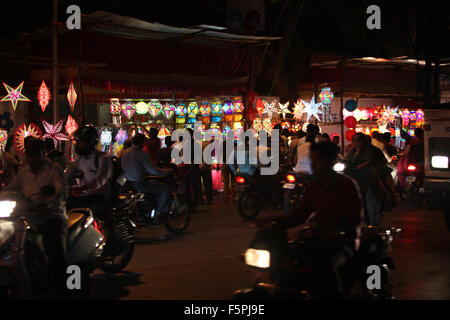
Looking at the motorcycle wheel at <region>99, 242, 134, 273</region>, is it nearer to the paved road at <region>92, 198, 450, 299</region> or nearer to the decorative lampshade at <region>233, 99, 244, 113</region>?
the paved road at <region>92, 198, 450, 299</region>

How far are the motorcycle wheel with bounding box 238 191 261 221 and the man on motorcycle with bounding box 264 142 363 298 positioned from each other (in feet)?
24.9

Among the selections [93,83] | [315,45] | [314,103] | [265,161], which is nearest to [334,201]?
[265,161]

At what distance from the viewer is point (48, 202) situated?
605 cm

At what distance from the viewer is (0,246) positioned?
531 centimetres

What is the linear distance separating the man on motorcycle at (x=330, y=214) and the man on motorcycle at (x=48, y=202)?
2.27 meters

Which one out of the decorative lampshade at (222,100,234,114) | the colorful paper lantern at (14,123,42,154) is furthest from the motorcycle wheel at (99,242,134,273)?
the decorative lampshade at (222,100,234,114)

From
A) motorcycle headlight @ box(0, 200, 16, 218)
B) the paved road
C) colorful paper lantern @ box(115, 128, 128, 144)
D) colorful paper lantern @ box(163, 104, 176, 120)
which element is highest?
colorful paper lantern @ box(163, 104, 176, 120)

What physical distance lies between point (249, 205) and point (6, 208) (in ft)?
25.9

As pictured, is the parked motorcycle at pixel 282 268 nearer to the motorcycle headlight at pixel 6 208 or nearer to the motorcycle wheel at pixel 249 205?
the motorcycle headlight at pixel 6 208

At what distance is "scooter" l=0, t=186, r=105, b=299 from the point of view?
5.34 meters

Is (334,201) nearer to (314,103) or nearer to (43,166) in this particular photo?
(43,166)

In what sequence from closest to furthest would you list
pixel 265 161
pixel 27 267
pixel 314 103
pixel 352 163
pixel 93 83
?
pixel 27 267 < pixel 352 163 < pixel 265 161 < pixel 93 83 < pixel 314 103

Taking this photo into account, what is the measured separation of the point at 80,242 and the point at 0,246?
129 centimetres
